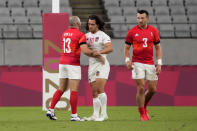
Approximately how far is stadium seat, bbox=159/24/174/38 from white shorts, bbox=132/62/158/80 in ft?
28.2

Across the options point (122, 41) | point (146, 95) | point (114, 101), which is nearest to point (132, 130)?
point (146, 95)

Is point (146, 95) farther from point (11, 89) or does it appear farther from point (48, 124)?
point (11, 89)

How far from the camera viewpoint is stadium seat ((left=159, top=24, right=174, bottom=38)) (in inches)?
714

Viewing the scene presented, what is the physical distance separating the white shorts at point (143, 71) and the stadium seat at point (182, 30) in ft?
28.2

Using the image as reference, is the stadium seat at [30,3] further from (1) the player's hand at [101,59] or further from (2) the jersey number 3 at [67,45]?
(1) the player's hand at [101,59]

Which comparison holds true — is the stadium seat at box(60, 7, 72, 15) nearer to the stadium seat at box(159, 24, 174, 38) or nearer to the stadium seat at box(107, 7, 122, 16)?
the stadium seat at box(107, 7, 122, 16)

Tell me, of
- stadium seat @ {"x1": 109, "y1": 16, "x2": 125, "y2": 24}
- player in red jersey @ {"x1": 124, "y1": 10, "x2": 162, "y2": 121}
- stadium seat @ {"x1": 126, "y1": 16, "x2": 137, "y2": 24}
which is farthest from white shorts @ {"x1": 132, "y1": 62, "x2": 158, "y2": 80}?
stadium seat @ {"x1": 109, "y1": 16, "x2": 125, "y2": 24}

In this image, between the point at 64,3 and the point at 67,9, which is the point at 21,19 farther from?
the point at 64,3

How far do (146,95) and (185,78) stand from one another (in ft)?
17.7

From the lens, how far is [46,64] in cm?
1291

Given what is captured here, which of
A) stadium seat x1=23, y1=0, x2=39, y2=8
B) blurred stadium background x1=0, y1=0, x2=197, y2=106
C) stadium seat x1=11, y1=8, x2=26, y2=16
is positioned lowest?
blurred stadium background x1=0, y1=0, x2=197, y2=106

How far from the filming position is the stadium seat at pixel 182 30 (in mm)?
18203

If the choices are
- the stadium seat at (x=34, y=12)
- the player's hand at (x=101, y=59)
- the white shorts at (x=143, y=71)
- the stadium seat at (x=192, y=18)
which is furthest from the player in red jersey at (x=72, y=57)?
the stadium seat at (x=192, y=18)

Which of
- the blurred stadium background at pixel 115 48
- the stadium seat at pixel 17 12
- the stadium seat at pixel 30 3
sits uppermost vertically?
the stadium seat at pixel 30 3
